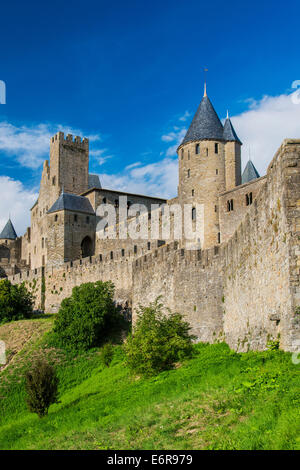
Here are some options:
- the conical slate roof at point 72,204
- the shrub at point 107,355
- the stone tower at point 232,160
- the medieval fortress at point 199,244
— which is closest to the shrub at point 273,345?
the medieval fortress at point 199,244

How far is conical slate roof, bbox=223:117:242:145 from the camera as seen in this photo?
147ft

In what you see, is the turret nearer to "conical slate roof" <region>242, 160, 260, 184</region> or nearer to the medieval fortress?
the medieval fortress

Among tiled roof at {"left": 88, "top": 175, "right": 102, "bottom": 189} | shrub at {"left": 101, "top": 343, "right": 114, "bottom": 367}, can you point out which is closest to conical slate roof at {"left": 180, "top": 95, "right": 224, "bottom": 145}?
shrub at {"left": 101, "top": 343, "right": 114, "bottom": 367}

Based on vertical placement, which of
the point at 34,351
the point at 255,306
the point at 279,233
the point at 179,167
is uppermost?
the point at 179,167

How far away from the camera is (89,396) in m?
21.3

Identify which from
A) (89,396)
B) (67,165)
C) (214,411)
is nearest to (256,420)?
(214,411)

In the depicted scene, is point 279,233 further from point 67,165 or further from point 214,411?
point 67,165

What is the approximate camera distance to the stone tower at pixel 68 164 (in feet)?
221

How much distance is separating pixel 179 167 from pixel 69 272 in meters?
12.8

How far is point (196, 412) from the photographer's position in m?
10.9

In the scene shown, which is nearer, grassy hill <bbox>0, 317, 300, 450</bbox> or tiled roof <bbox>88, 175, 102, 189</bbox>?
grassy hill <bbox>0, 317, 300, 450</bbox>

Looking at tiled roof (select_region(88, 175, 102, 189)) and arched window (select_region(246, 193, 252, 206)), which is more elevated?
tiled roof (select_region(88, 175, 102, 189))

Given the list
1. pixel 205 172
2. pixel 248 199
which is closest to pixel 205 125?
pixel 205 172

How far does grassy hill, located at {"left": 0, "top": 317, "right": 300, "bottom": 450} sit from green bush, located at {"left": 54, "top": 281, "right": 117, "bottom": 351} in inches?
392
